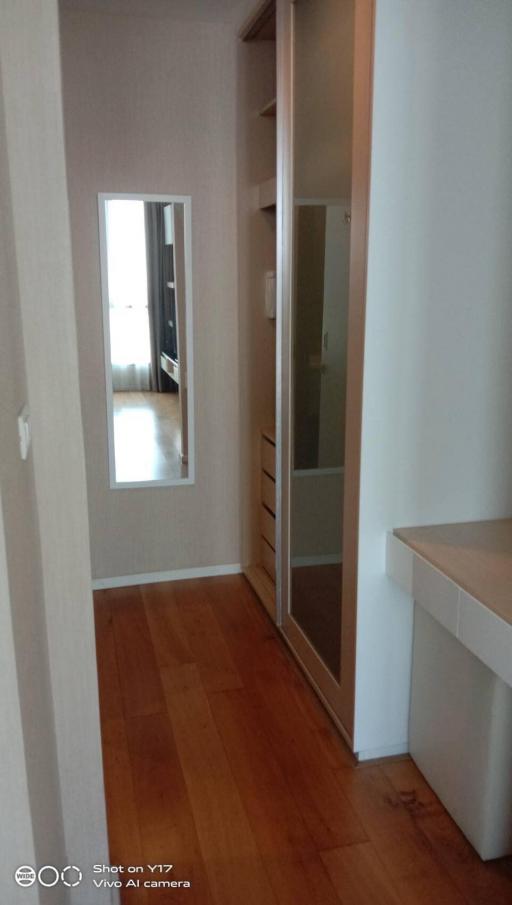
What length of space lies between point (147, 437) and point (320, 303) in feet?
4.55

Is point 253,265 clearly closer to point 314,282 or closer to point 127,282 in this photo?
point 127,282

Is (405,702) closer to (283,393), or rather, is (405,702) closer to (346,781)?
(346,781)

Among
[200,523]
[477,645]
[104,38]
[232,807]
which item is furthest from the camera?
[200,523]

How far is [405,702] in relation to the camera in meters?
2.30

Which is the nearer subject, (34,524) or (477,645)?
(34,524)

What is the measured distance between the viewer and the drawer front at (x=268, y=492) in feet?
11.1

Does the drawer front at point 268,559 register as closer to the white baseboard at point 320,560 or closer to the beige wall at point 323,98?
the white baseboard at point 320,560

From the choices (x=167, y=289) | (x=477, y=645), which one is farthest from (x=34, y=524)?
(x=167, y=289)

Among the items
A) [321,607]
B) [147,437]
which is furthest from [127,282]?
[321,607]

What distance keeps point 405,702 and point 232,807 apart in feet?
2.06

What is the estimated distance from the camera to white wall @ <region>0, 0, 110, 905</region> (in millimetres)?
1309

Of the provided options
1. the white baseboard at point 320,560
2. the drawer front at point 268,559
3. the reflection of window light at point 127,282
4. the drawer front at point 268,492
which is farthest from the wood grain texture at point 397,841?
the reflection of window light at point 127,282

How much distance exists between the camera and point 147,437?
352 cm

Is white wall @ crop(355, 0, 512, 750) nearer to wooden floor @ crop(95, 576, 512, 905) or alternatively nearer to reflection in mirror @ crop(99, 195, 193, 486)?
wooden floor @ crop(95, 576, 512, 905)
